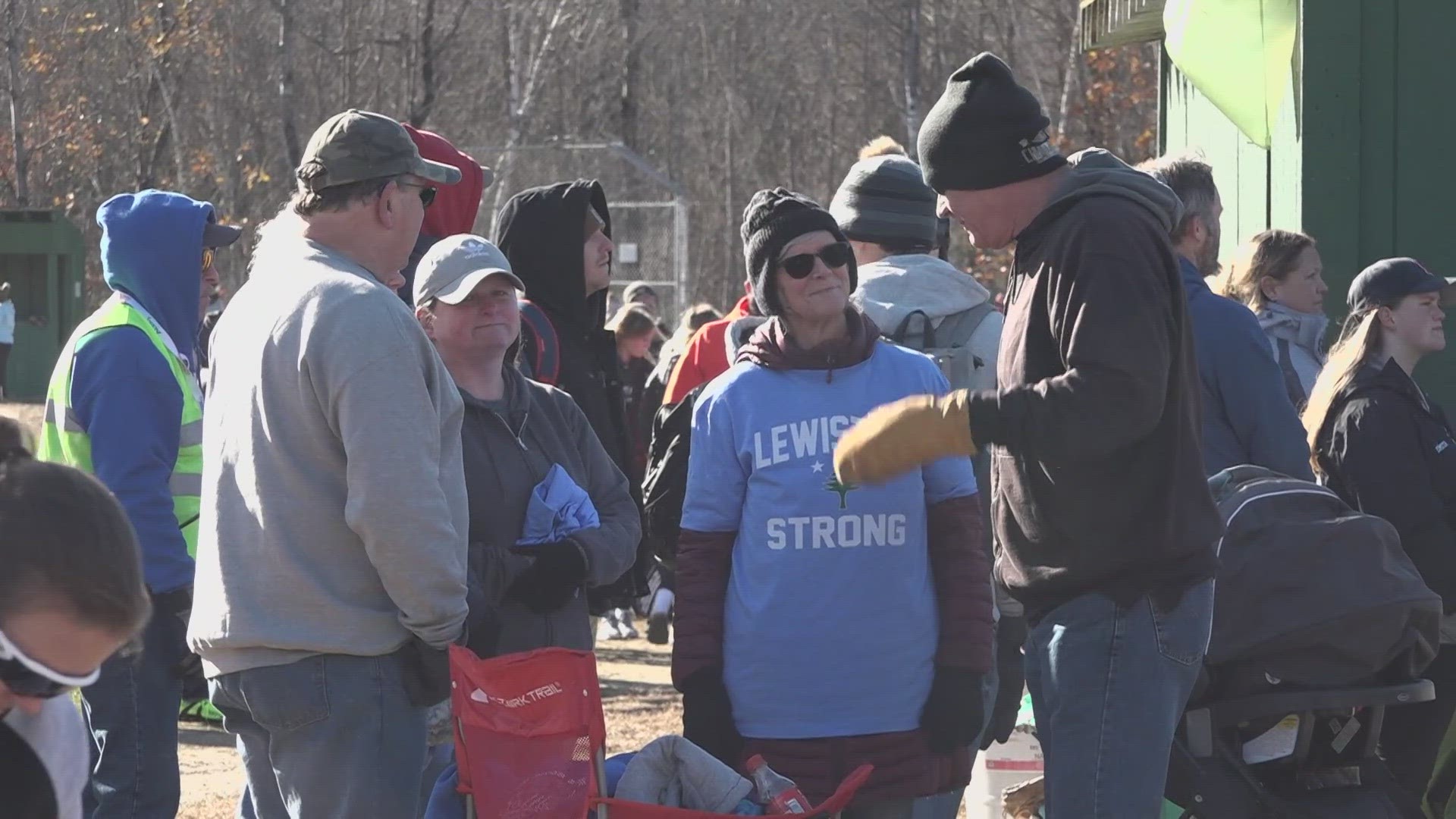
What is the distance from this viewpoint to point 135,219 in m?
4.70

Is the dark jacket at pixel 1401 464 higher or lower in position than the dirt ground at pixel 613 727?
higher

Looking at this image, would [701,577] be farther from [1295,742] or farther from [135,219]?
[135,219]

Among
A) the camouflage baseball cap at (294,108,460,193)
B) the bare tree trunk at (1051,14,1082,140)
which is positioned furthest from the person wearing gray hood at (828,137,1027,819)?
the bare tree trunk at (1051,14,1082,140)

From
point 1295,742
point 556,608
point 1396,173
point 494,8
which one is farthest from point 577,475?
point 494,8

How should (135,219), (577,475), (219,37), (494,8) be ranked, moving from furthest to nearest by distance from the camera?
1. (494,8)
2. (219,37)
3. (135,219)
4. (577,475)

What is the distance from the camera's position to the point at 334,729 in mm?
3256

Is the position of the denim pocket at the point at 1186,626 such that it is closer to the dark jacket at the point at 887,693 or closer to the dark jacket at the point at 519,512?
the dark jacket at the point at 887,693

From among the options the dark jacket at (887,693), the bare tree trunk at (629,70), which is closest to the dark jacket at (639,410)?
the dark jacket at (887,693)

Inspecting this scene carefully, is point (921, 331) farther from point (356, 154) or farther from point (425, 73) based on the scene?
point (425, 73)

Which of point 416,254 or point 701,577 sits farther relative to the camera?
point 416,254

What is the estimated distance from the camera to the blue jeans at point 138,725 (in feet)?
13.9

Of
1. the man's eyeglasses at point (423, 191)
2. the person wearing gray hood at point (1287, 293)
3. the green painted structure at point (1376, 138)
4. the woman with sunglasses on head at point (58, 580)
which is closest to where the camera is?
the woman with sunglasses on head at point (58, 580)

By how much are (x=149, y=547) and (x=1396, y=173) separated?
14.5 feet

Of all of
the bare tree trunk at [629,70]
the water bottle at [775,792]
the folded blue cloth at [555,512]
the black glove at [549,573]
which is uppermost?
the bare tree trunk at [629,70]
